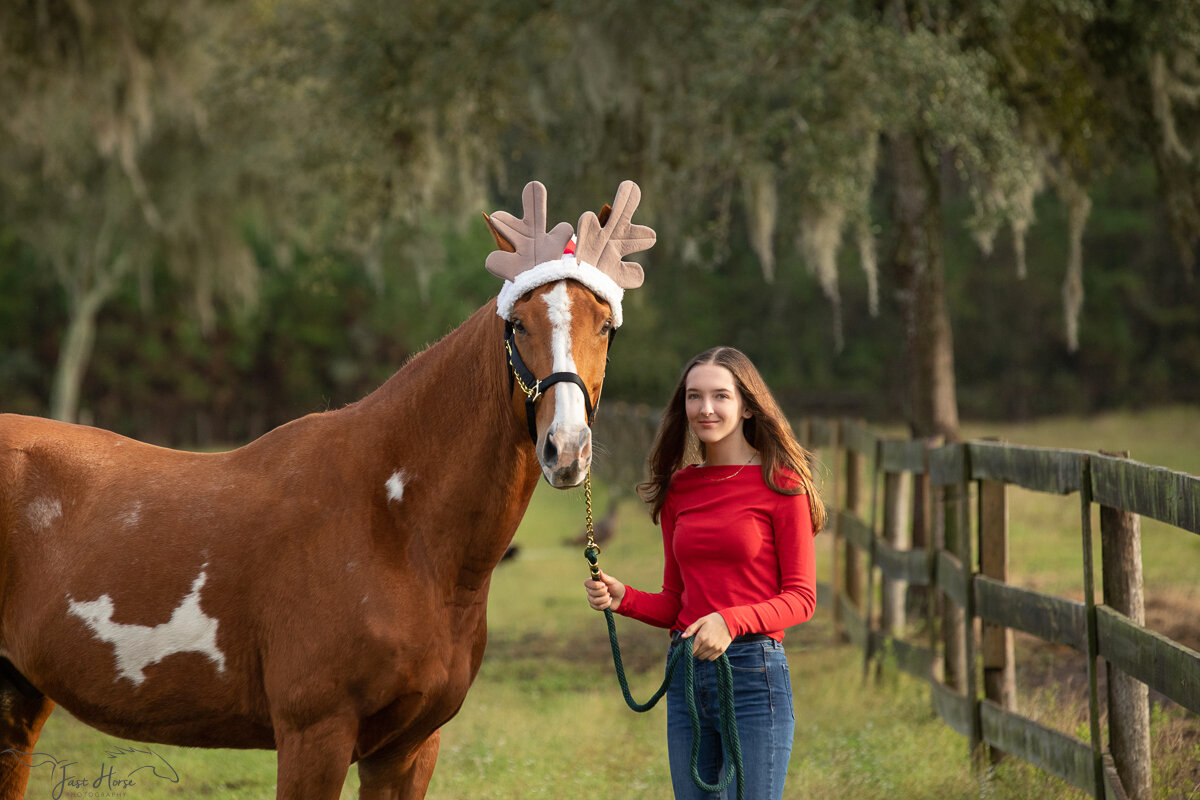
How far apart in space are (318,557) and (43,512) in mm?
932

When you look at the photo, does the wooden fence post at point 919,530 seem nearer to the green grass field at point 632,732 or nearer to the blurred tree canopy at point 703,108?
the green grass field at point 632,732

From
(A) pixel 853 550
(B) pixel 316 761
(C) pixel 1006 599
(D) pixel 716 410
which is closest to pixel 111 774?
(B) pixel 316 761

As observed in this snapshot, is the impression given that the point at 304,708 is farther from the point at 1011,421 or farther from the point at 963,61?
the point at 1011,421

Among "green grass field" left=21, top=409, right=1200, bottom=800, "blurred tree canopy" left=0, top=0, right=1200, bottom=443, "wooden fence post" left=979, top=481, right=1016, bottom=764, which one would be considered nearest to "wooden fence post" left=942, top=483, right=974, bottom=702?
"green grass field" left=21, top=409, right=1200, bottom=800

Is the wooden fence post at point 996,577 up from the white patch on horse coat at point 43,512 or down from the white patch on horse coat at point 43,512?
down

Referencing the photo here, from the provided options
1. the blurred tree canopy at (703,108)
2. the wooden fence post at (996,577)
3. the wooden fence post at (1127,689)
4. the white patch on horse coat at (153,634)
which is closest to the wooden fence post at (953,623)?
the wooden fence post at (996,577)

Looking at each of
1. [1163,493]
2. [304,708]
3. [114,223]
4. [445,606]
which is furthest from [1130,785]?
[114,223]

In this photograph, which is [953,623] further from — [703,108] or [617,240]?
[703,108]

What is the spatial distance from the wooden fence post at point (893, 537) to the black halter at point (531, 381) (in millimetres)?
4494

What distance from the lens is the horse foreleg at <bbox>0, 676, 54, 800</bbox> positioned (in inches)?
135

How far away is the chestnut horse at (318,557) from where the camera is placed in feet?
9.67

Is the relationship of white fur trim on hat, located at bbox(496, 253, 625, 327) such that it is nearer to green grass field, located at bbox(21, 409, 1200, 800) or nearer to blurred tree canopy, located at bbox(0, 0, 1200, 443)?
blurred tree canopy, located at bbox(0, 0, 1200, 443)

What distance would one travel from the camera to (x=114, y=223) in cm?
2628

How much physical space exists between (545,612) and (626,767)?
447cm
